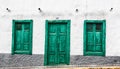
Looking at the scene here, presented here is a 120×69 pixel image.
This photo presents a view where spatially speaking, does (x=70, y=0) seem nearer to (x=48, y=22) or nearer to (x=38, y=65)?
(x=48, y=22)

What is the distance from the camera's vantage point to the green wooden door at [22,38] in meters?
19.1

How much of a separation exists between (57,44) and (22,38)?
1.80 m

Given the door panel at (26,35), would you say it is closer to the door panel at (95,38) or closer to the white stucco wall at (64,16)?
the white stucco wall at (64,16)

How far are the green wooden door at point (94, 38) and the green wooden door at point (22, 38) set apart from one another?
291 centimetres

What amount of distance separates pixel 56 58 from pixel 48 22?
72.8 inches

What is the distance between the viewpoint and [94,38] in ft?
61.4

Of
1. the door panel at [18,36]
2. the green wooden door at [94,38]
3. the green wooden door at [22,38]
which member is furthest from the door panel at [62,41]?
the door panel at [18,36]

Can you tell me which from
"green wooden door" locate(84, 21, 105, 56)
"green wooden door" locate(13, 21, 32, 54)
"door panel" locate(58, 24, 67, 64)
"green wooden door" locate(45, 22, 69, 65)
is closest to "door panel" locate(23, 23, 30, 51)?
"green wooden door" locate(13, 21, 32, 54)

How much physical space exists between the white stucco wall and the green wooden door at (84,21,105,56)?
251 millimetres

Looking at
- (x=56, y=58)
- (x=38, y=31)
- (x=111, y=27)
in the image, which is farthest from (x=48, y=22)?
(x=111, y=27)

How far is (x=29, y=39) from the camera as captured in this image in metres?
19.1

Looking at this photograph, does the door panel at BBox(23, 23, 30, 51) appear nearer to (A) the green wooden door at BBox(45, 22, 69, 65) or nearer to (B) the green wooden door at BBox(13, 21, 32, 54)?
(B) the green wooden door at BBox(13, 21, 32, 54)

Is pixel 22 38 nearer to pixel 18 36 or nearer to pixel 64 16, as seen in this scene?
pixel 18 36

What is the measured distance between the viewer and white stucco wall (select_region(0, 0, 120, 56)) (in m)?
18.6
